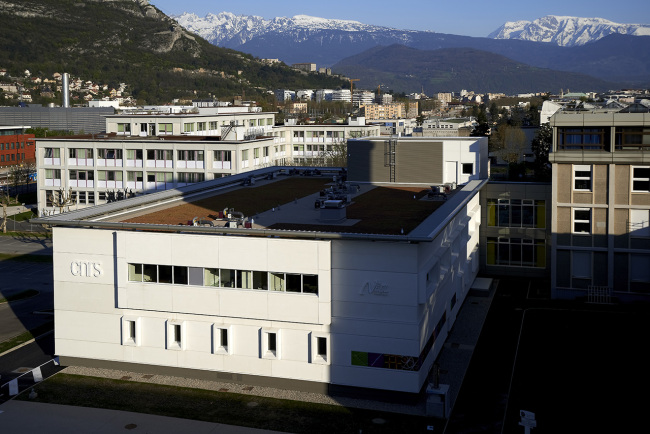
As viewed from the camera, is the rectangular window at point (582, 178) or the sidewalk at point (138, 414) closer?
the sidewalk at point (138, 414)

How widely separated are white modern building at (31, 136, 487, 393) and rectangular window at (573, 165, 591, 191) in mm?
10579

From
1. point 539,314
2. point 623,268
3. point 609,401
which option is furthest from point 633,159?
point 609,401

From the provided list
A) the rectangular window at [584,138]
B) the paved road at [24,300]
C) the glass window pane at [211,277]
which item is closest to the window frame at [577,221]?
the rectangular window at [584,138]

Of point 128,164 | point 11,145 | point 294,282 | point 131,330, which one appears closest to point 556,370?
point 294,282

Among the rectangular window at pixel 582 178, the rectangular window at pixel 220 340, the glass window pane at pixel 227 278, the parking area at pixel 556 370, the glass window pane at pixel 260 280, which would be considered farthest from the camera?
the rectangular window at pixel 582 178

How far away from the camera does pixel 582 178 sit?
3450 centimetres

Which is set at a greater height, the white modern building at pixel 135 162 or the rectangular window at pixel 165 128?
the rectangular window at pixel 165 128

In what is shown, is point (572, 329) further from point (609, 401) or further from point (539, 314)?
point (609, 401)

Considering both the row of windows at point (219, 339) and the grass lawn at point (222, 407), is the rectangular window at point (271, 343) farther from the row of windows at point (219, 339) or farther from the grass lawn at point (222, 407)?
the grass lawn at point (222, 407)

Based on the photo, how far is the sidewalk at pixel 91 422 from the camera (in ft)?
67.3

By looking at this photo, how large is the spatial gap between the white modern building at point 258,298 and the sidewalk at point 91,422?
295cm

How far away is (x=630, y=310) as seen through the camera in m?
32.3

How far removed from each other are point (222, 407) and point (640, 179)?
2159 cm

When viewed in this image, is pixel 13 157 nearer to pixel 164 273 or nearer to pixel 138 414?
pixel 164 273
